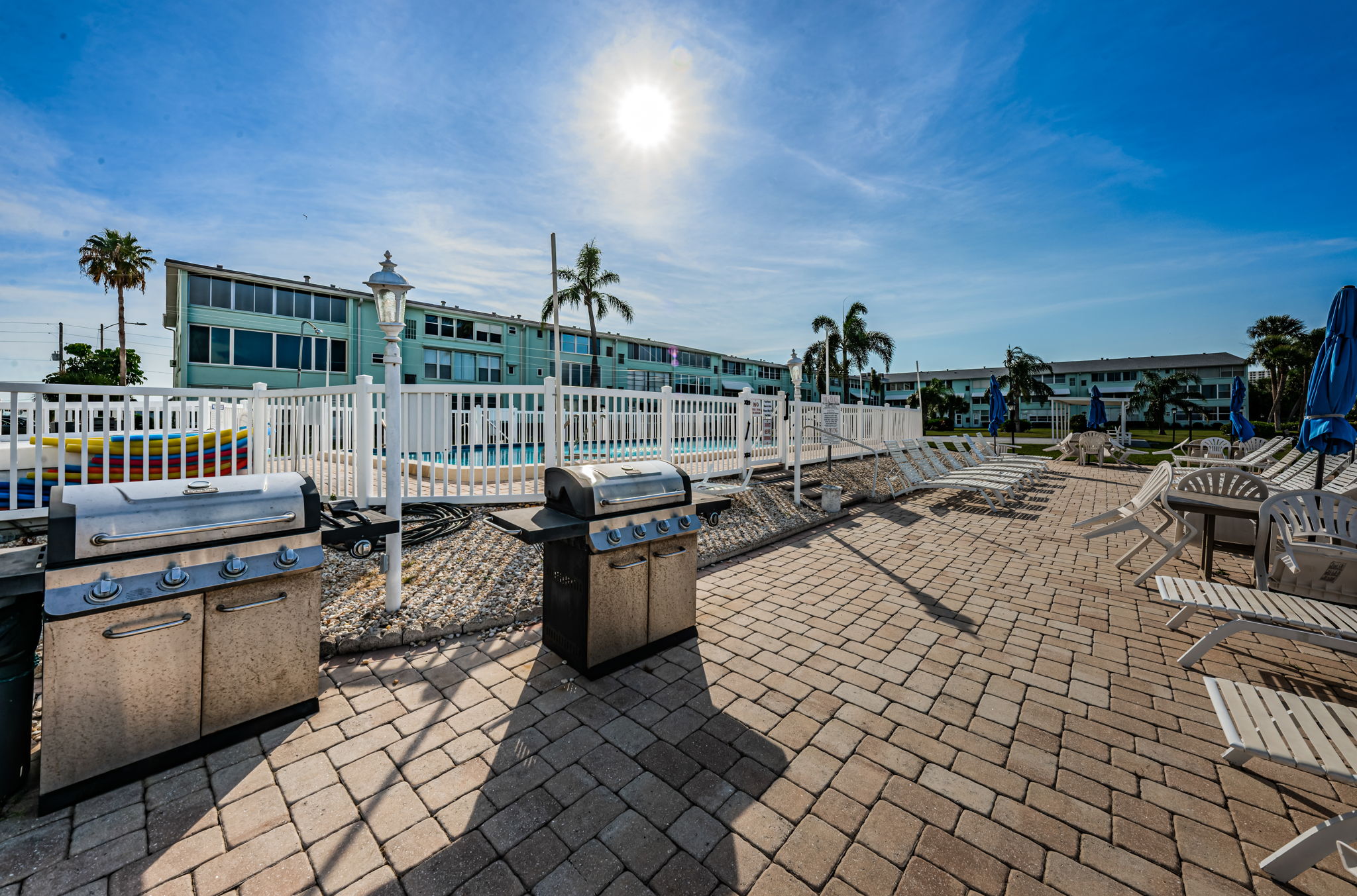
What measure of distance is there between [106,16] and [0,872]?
8.68 meters

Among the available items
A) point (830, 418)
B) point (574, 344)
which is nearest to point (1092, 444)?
point (830, 418)

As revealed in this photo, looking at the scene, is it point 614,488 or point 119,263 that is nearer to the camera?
point 614,488

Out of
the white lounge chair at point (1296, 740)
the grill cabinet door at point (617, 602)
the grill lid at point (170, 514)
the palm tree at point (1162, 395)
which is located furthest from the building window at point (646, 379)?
the palm tree at point (1162, 395)

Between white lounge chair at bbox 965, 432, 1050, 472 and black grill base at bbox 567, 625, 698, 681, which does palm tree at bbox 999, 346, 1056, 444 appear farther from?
black grill base at bbox 567, 625, 698, 681

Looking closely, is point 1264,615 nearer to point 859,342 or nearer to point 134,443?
point 134,443

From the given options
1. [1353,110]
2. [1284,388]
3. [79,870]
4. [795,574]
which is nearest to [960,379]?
[1284,388]

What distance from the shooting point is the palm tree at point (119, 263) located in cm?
2342

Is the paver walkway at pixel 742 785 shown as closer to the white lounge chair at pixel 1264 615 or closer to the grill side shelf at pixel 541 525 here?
the white lounge chair at pixel 1264 615

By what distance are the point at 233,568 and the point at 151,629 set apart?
1.11 ft

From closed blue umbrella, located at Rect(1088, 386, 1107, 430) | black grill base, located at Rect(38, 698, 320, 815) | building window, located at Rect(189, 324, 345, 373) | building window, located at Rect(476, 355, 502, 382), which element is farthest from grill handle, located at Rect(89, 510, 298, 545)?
building window, located at Rect(476, 355, 502, 382)

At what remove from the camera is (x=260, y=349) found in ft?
72.4

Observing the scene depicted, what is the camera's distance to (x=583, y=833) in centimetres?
193

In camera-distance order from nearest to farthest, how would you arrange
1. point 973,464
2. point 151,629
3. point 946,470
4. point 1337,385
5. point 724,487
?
point 151,629 → point 1337,385 → point 724,487 → point 946,470 → point 973,464

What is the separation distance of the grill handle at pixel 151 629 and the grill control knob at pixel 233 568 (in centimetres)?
20
